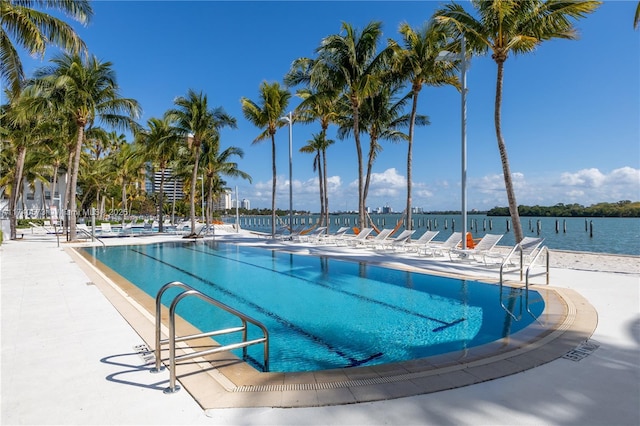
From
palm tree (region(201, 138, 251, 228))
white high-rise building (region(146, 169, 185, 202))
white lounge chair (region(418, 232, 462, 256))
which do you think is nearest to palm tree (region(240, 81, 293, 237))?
palm tree (region(201, 138, 251, 228))

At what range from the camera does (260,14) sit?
16.7m

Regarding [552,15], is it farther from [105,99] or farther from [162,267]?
[105,99]

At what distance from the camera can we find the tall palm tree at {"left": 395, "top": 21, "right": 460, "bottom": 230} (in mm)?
16141

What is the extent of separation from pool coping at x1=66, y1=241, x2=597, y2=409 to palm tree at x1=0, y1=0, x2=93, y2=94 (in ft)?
33.9

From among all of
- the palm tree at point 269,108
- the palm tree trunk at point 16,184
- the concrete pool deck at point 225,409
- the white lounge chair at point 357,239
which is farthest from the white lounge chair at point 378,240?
the palm tree trunk at point 16,184

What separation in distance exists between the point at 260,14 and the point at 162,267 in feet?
40.6

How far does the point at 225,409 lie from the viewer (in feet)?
9.20

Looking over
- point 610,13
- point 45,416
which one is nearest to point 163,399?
point 45,416

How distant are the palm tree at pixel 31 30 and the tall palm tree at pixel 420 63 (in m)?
12.4

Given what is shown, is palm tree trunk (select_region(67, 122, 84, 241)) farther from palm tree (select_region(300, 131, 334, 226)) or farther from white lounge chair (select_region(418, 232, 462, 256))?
white lounge chair (select_region(418, 232, 462, 256))

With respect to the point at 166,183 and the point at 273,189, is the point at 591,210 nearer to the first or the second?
the point at 273,189

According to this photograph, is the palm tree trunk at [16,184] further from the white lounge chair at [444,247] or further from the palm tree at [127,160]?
the white lounge chair at [444,247]

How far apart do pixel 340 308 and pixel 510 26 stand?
1014cm

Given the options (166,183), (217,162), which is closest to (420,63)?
(217,162)
